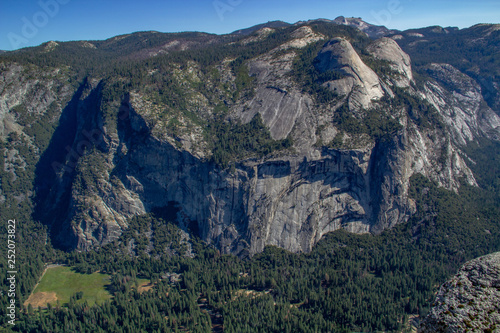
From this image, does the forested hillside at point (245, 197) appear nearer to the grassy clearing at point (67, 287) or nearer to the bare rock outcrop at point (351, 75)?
the bare rock outcrop at point (351, 75)

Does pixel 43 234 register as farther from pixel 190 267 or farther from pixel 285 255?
pixel 285 255

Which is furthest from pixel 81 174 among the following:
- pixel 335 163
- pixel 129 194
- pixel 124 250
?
pixel 335 163

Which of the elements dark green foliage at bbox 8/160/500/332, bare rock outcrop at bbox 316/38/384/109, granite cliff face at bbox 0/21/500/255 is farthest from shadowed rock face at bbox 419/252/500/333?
bare rock outcrop at bbox 316/38/384/109

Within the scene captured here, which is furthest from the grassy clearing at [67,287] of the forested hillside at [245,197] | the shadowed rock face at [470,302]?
the shadowed rock face at [470,302]

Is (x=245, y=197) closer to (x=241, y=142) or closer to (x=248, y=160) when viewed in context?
(x=248, y=160)

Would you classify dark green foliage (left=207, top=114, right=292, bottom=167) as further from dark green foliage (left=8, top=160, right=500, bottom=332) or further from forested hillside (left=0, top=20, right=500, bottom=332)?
dark green foliage (left=8, top=160, right=500, bottom=332)
